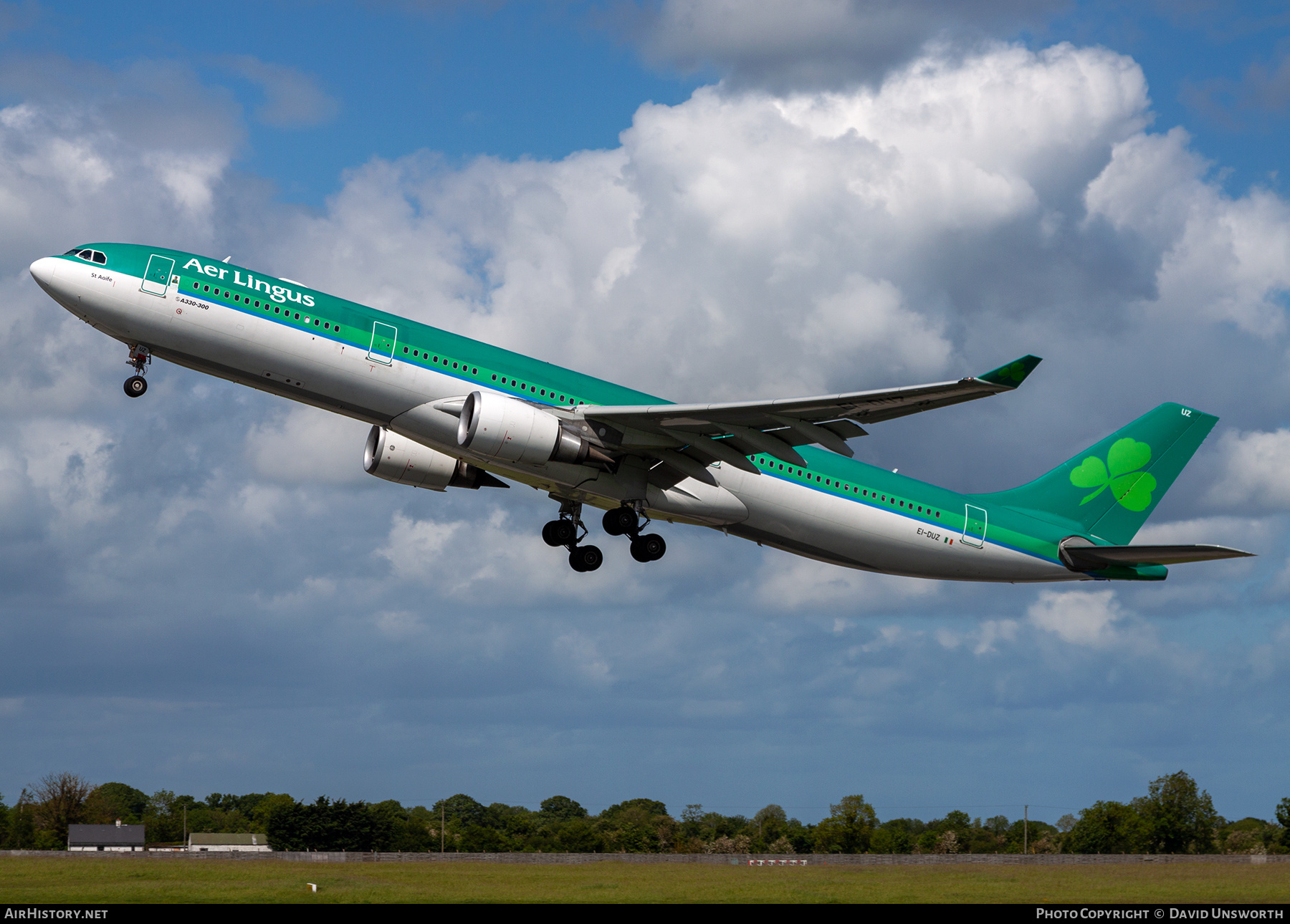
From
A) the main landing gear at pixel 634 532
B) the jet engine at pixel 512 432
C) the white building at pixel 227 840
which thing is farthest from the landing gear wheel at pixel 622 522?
Answer: the white building at pixel 227 840

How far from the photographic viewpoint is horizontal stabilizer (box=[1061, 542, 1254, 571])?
3628 centimetres

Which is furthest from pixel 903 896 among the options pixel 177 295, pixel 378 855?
pixel 378 855

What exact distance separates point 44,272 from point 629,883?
20930 mm

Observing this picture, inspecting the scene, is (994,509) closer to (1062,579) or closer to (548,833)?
(1062,579)

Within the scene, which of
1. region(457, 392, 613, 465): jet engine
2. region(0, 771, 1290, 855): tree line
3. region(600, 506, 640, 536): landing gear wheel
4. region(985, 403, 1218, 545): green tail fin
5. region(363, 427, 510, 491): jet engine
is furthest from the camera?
region(0, 771, 1290, 855): tree line

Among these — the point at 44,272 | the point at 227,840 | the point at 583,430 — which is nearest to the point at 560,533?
the point at 583,430

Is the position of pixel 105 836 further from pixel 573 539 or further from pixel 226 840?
pixel 573 539

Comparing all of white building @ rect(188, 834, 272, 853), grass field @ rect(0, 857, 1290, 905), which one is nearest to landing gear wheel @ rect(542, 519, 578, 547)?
grass field @ rect(0, 857, 1290, 905)

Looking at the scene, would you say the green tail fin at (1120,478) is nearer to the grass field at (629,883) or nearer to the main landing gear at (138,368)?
the grass field at (629,883)

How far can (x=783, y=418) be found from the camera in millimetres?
30922

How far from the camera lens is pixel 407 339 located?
3197 cm

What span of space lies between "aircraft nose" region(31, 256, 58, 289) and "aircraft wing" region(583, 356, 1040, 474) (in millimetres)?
13720

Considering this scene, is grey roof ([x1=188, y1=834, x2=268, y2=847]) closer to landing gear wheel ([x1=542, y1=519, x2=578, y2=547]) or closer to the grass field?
the grass field
